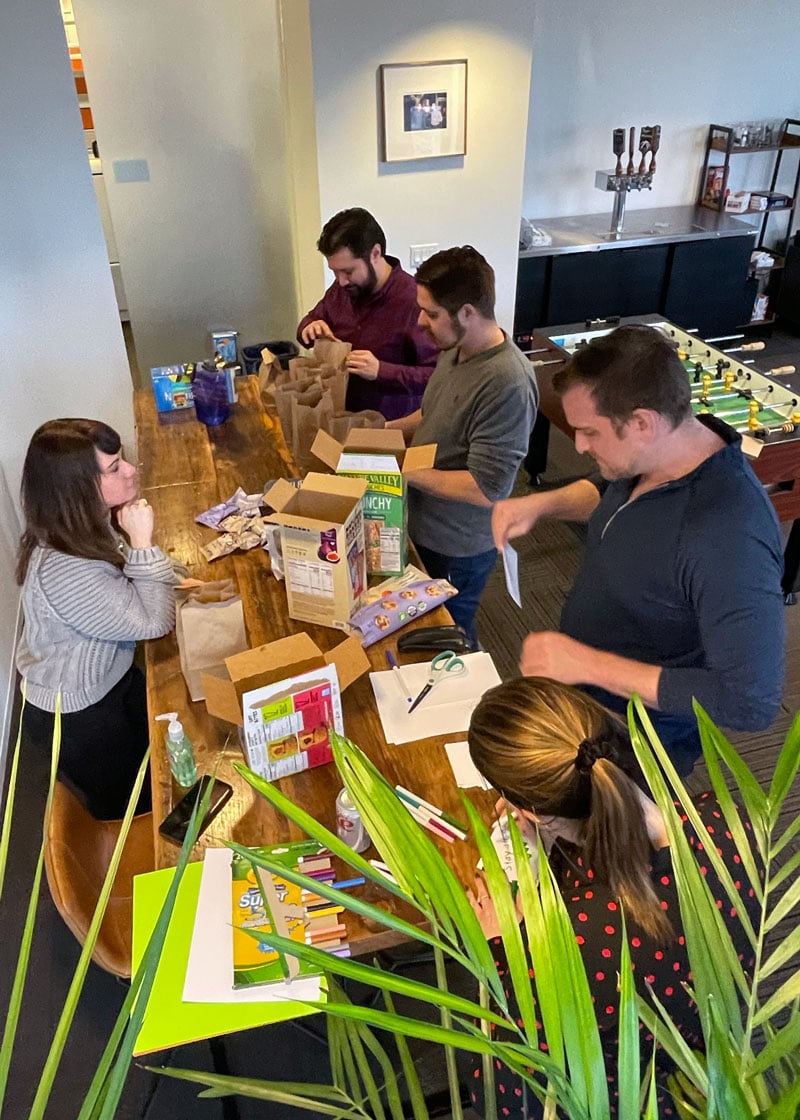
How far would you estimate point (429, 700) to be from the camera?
1.81 m

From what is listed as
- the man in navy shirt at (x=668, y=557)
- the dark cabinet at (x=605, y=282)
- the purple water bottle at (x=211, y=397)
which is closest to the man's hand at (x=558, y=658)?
the man in navy shirt at (x=668, y=557)

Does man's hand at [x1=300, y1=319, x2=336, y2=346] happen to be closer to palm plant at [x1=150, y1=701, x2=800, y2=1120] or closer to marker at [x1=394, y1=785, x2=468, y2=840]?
marker at [x1=394, y1=785, x2=468, y2=840]

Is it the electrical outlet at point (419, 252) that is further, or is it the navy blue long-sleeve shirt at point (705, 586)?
the electrical outlet at point (419, 252)

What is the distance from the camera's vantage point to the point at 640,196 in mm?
5820

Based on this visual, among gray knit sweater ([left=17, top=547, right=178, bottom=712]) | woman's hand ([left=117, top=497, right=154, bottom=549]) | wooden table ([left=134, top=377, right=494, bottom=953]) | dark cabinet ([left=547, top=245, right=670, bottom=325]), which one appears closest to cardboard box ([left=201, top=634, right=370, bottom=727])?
wooden table ([left=134, top=377, right=494, bottom=953])

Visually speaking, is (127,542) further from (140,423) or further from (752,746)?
(752,746)

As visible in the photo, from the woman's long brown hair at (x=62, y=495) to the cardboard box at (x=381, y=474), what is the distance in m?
0.56

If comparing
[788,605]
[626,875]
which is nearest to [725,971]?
[626,875]

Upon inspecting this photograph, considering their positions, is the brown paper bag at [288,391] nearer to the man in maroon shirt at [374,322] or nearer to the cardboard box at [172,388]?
the man in maroon shirt at [374,322]

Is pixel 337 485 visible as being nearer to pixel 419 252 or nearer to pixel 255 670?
pixel 255 670

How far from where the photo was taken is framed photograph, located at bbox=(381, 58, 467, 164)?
12.7ft

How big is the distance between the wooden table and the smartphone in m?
0.02

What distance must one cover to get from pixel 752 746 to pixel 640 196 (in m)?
4.41

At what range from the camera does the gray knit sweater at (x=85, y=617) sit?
6.31ft
